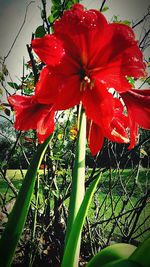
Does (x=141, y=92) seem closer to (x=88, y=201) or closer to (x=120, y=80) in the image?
(x=120, y=80)

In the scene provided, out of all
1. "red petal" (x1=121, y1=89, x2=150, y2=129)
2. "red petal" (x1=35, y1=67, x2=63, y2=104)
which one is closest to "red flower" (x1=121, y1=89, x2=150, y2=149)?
"red petal" (x1=121, y1=89, x2=150, y2=129)

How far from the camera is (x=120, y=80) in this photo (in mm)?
359

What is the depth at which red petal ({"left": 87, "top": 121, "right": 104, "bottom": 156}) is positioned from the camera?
413 millimetres

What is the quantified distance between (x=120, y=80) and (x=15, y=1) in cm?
130

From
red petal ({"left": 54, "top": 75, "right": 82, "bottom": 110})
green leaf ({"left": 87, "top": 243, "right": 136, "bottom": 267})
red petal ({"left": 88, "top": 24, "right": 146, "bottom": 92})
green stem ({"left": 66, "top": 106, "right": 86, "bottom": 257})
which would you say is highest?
red petal ({"left": 88, "top": 24, "right": 146, "bottom": 92})

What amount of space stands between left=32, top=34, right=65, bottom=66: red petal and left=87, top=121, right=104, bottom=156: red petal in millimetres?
113

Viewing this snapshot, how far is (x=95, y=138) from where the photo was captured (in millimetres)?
420

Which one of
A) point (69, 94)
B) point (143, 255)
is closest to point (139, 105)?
point (69, 94)

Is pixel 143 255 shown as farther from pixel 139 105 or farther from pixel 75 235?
pixel 139 105

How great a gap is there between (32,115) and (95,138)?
10cm

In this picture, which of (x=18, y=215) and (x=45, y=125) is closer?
(x=18, y=215)

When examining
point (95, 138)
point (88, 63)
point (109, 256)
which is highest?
point (88, 63)

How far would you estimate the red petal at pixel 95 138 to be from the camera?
0.41 meters

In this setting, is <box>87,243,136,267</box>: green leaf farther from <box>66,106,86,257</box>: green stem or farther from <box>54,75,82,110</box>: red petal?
<box>54,75,82,110</box>: red petal
